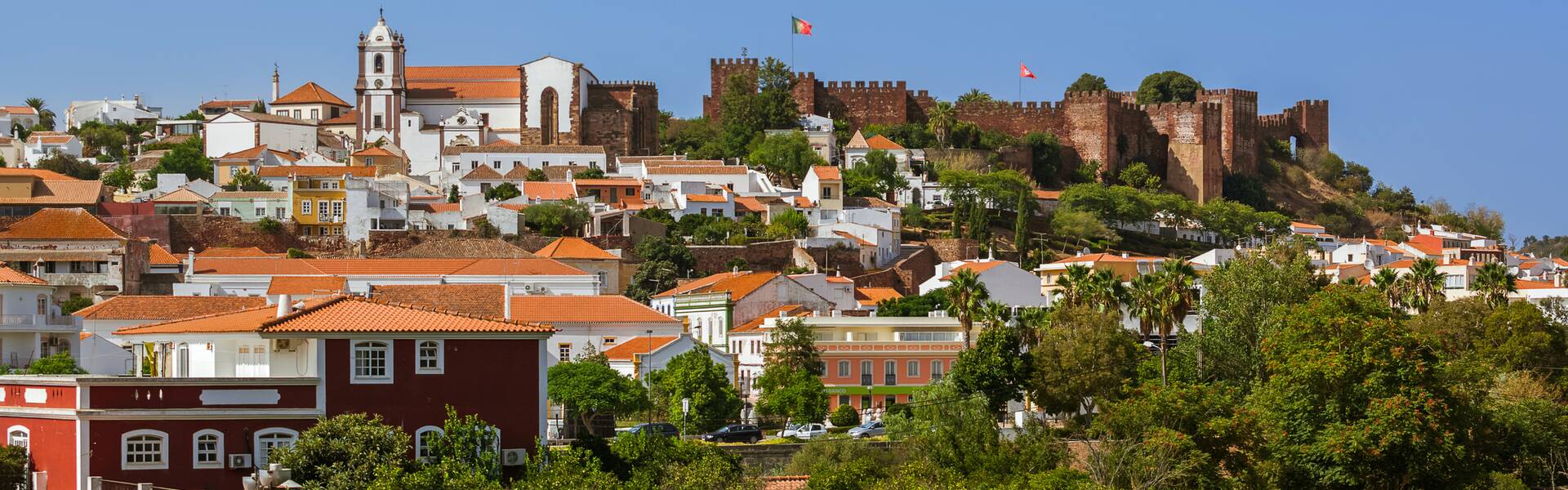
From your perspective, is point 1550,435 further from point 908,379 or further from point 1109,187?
point 1109,187

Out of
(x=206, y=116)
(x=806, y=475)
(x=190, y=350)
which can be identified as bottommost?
(x=806, y=475)

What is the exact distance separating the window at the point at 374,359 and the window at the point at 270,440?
4.43ft

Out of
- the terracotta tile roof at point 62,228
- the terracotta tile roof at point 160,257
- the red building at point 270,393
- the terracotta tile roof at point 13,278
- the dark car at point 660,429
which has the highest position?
the terracotta tile roof at point 62,228

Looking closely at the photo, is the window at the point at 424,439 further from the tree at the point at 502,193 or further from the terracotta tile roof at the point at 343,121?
the terracotta tile roof at the point at 343,121

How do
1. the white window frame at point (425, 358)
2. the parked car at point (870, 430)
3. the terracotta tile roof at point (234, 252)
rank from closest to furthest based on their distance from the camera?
the white window frame at point (425, 358) → the parked car at point (870, 430) → the terracotta tile roof at point (234, 252)

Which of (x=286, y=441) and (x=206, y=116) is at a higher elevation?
(x=206, y=116)

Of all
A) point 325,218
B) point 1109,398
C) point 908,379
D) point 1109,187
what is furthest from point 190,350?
point 1109,187

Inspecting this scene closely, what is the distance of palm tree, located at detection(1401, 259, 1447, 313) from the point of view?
186 feet

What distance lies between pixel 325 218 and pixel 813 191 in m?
19.8

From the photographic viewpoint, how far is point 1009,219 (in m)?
91.4

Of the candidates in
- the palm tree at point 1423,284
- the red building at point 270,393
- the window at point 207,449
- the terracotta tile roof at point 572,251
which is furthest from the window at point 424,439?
the terracotta tile roof at point 572,251

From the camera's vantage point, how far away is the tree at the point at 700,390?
47.9m

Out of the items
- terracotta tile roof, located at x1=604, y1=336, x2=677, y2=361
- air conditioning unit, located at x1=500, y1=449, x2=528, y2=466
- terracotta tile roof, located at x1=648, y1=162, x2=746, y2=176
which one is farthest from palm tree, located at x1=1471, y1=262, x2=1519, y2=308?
terracotta tile roof, located at x1=648, y1=162, x2=746, y2=176

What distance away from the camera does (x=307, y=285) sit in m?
62.2
